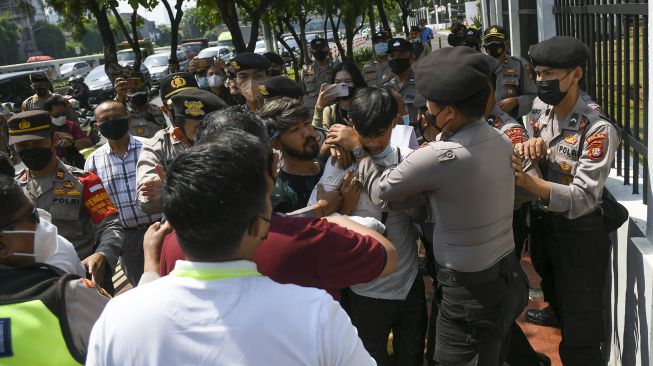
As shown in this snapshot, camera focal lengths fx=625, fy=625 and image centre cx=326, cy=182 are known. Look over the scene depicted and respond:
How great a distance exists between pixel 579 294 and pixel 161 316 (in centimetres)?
232

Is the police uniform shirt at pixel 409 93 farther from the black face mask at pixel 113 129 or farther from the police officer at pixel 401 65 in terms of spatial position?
the black face mask at pixel 113 129

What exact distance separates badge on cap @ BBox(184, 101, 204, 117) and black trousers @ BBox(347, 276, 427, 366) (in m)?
1.26

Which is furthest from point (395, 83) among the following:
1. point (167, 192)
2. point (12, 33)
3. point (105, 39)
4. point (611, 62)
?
point (12, 33)

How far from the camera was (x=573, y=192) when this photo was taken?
2.63 meters

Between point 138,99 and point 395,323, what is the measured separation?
3605 millimetres

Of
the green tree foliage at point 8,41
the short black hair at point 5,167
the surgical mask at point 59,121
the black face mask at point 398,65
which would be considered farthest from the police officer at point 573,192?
the green tree foliage at point 8,41

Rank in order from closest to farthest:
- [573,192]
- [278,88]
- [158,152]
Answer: [573,192]
[158,152]
[278,88]

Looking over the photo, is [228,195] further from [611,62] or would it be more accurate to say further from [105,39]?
[105,39]

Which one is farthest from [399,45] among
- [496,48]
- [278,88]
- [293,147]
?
[293,147]

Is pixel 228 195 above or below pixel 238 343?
above

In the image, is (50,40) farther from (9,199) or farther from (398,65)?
(9,199)

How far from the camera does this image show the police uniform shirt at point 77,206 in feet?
10.4

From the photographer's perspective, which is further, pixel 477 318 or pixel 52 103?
pixel 52 103

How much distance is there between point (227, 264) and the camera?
1319 mm
